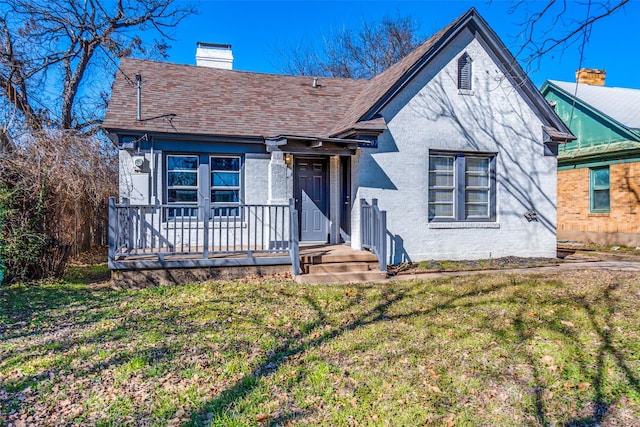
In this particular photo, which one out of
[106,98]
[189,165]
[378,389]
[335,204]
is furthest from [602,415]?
[106,98]

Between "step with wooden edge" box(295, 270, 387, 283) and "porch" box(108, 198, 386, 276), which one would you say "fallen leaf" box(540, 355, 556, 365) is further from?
"porch" box(108, 198, 386, 276)

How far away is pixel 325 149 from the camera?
9859mm

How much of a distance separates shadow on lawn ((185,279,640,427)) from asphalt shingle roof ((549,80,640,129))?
10.5 m

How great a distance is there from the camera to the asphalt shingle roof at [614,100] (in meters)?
15.6

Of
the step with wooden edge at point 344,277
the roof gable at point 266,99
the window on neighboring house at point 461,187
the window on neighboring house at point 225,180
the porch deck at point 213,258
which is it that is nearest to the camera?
the porch deck at point 213,258

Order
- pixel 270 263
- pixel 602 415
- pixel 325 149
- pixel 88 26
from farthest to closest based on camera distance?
pixel 88 26, pixel 325 149, pixel 270 263, pixel 602 415

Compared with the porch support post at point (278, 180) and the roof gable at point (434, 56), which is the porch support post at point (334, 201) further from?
the porch support post at point (278, 180)

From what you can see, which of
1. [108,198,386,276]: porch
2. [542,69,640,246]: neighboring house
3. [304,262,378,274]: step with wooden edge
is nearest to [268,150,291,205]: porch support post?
[108,198,386,276]: porch

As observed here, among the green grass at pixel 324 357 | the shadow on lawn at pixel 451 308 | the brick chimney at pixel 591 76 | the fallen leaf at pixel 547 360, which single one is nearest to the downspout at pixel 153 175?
the green grass at pixel 324 357

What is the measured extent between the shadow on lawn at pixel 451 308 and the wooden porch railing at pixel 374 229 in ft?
3.37

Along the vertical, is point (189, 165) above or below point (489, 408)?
above

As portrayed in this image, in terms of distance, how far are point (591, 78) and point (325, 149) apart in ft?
54.3

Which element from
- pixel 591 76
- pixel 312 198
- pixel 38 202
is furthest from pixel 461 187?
pixel 591 76

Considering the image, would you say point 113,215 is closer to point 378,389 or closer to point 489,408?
point 378,389
